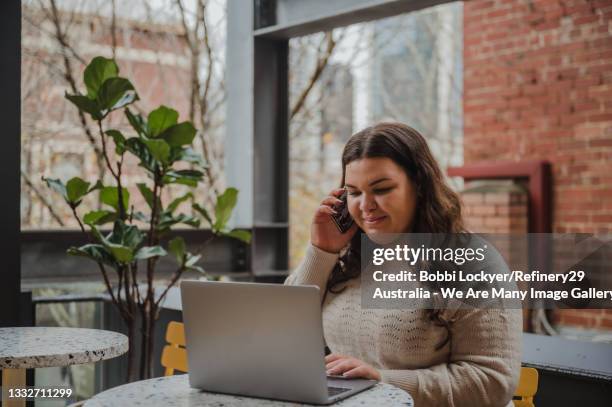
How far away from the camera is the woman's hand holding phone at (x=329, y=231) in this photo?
2.48 m

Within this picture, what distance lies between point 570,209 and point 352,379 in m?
4.36

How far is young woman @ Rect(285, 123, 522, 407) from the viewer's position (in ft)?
6.53

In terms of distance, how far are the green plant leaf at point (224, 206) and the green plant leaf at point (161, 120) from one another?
1.62 ft

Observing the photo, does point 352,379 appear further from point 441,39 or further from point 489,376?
point 441,39

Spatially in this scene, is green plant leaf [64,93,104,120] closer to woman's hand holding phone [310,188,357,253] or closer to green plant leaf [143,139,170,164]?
green plant leaf [143,139,170,164]

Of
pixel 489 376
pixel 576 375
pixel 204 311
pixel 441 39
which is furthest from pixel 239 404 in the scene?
pixel 441 39

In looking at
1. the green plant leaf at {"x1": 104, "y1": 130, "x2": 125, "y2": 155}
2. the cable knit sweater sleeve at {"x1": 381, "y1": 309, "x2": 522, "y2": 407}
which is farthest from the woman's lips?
the green plant leaf at {"x1": 104, "y1": 130, "x2": 125, "y2": 155}

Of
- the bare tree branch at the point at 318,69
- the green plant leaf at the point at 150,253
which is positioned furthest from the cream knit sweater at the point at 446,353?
the bare tree branch at the point at 318,69

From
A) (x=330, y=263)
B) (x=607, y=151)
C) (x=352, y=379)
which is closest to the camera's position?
(x=352, y=379)

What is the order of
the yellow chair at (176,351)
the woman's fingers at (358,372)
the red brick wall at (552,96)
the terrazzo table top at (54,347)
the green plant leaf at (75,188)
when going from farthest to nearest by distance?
the red brick wall at (552,96) < the green plant leaf at (75,188) < the yellow chair at (176,351) < the terrazzo table top at (54,347) < the woman's fingers at (358,372)

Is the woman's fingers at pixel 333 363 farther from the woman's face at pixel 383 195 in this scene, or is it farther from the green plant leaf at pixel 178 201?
the green plant leaf at pixel 178 201

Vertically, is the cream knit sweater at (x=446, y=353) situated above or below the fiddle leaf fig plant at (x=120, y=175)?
below

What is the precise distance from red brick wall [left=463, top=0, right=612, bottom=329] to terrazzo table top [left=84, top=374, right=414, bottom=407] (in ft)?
14.0

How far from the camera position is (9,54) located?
3.33 meters
